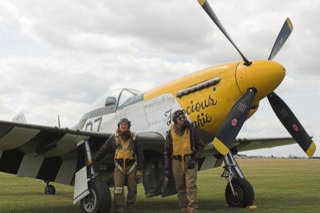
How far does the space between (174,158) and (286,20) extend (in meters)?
4.22

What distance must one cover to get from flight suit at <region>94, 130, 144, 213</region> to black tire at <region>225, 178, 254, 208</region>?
2.58 meters

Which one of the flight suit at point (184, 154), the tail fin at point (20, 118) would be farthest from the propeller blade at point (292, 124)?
the tail fin at point (20, 118)

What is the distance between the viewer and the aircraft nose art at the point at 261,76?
6.36 meters

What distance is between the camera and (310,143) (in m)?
7.56

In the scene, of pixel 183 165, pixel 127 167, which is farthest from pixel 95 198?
pixel 183 165

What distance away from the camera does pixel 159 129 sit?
7.16 m

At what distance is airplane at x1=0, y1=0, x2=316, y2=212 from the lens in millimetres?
6414

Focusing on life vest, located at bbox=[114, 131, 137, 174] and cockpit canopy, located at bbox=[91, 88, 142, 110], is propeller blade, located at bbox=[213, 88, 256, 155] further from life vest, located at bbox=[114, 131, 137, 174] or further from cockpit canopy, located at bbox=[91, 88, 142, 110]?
cockpit canopy, located at bbox=[91, 88, 142, 110]

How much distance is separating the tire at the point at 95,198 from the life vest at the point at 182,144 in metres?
1.42

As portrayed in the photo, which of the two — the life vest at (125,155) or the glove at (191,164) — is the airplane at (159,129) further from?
the glove at (191,164)

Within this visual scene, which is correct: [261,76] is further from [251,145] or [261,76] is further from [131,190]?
[251,145]

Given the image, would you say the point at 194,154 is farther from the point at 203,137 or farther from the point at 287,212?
the point at 287,212

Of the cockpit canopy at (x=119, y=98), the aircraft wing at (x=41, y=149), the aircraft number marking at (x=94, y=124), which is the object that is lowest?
the aircraft wing at (x=41, y=149)

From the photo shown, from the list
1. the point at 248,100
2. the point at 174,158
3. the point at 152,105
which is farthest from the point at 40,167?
the point at 248,100
